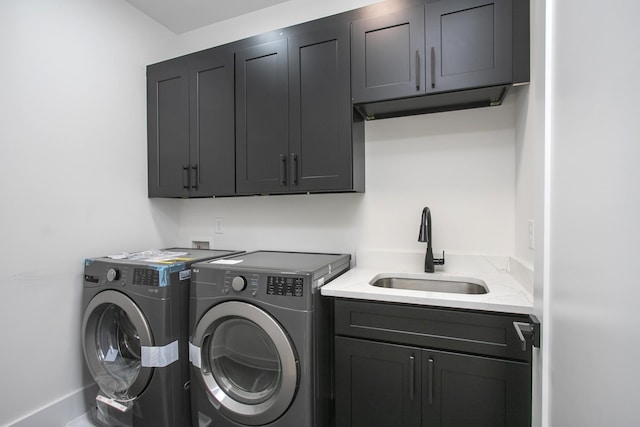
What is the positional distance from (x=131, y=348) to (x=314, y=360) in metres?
1.22

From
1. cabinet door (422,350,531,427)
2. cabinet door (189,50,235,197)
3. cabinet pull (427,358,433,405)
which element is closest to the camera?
cabinet door (422,350,531,427)

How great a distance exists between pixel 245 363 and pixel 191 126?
5.14 feet

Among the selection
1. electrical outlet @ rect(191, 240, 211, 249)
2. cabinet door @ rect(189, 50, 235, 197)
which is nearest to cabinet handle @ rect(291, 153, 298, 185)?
cabinet door @ rect(189, 50, 235, 197)

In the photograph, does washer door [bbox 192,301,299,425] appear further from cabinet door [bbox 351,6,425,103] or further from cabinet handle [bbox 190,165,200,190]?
cabinet door [bbox 351,6,425,103]

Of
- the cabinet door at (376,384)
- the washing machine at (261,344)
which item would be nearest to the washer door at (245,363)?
the washing machine at (261,344)

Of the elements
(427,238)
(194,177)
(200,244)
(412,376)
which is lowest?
(412,376)

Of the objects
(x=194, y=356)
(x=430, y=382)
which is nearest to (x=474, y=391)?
(x=430, y=382)

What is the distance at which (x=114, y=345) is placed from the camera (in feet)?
5.94

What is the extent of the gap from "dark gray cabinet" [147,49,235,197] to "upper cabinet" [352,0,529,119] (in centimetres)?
91

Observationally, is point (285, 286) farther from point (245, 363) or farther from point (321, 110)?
point (321, 110)

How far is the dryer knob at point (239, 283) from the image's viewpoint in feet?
4.69

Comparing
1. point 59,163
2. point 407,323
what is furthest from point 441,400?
point 59,163

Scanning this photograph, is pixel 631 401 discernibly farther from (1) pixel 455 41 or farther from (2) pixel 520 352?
(1) pixel 455 41

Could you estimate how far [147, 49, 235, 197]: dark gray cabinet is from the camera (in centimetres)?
195
